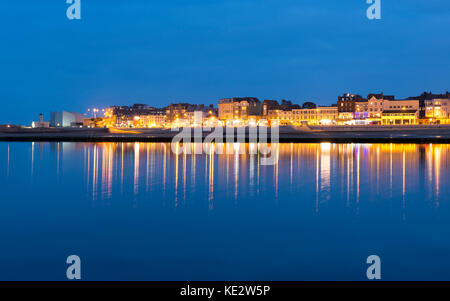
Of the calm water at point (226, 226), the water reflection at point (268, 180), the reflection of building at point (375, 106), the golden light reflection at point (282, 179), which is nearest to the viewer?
the calm water at point (226, 226)

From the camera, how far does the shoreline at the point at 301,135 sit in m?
57.3

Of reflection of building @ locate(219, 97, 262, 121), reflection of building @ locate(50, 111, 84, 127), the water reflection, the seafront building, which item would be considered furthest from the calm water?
reflection of building @ locate(219, 97, 262, 121)

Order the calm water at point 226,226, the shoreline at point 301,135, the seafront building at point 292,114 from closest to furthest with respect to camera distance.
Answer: the calm water at point 226,226 < the shoreline at point 301,135 < the seafront building at point 292,114

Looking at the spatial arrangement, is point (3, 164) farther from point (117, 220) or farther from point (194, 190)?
point (117, 220)

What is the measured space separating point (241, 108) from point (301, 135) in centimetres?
4991

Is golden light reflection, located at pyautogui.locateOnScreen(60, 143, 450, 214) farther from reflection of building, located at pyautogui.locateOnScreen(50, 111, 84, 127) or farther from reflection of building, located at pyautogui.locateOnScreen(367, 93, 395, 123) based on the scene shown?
reflection of building, located at pyautogui.locateOnScreen(50, 111, 84, 127)

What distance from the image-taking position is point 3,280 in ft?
25.1

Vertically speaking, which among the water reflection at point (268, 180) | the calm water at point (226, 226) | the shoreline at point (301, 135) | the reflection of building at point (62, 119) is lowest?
the calm water at point (226, 226)

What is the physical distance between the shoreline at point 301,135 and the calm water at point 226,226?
35.2m

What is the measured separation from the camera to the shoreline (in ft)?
188

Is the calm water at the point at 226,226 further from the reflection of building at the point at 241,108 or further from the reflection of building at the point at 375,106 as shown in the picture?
the reflection of building at the point at 241,108

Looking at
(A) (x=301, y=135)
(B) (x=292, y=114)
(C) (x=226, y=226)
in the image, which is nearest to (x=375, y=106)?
(B) (x=292, y=114)

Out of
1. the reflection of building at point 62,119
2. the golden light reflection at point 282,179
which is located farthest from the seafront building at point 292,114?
the golden light reflection at point 282,179

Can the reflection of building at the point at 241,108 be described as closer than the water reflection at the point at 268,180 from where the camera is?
No
